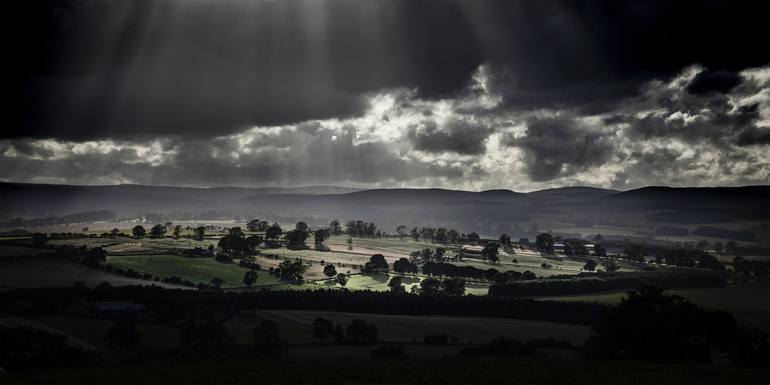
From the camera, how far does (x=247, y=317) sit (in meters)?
100

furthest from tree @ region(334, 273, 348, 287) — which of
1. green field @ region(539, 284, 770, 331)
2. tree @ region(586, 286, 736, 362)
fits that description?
tree @ region(586, 286, 736, 362)

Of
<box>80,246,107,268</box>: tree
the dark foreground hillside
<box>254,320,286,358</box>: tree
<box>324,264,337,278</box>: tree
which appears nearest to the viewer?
the dark foreground hillside

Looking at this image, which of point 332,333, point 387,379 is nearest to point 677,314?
point 387,379

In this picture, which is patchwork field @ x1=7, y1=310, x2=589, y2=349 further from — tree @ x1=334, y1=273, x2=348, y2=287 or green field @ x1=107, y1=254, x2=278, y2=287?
green field @ x1=107, y1=254, x2=278, y2=287

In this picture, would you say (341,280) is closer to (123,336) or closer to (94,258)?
(94,258)

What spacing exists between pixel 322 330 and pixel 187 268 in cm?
8789

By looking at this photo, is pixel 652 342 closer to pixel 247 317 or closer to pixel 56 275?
pixel 247 317

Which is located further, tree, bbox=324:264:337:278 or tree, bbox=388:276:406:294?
tree, bbox=324:264:337:278

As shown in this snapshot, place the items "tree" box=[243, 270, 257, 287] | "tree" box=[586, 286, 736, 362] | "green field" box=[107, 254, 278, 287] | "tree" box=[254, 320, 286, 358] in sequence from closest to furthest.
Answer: "tree" box=[586, 286, 736, 362] < "tree" box=[254, 320, 286, 358] < "tree" box=[243, 270, 257, 287] < "green field" box=[107, 254, 278, 287]

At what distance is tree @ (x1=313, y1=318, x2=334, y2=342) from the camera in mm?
83188

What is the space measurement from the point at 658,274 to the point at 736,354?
455 feet

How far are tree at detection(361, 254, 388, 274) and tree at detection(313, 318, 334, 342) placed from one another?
90.1 metres

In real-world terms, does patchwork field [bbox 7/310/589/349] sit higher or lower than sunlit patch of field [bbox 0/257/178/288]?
lower

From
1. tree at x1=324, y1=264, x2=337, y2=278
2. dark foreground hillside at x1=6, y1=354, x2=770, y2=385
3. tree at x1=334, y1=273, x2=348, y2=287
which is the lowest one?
tree at x1=334, y1=273, x2=348, y2=287
